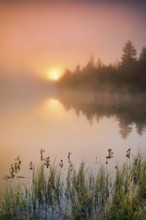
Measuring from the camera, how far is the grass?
2844mm

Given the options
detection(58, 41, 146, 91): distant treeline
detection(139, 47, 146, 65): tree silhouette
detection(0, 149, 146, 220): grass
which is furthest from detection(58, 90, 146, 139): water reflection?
detection(0, 149, 146, 220): grass

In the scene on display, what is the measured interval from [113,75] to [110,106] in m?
0.59

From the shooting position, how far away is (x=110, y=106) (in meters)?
6.90

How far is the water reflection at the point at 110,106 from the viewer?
6347 millimetres

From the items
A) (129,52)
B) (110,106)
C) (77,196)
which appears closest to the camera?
(77,196)

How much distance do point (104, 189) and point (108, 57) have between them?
3.34 m

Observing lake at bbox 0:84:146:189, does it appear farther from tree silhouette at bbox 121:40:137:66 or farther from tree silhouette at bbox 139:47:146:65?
tree silhouette at bbox 121:40:137:66

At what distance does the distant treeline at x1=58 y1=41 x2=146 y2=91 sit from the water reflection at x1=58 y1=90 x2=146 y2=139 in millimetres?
131

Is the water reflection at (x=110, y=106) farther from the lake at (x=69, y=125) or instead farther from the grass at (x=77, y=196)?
the grass at (x=77, y=196)

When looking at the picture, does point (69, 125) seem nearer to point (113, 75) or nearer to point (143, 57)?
point (113, 75)

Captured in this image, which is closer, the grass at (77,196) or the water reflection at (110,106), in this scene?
the grass at (77,196)

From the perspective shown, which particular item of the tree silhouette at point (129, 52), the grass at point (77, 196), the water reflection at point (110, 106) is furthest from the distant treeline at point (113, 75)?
the grass at point (77, 196)

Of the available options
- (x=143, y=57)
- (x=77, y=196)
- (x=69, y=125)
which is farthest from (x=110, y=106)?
(x=77, y=196)

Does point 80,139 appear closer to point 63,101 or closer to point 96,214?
point 63,101
